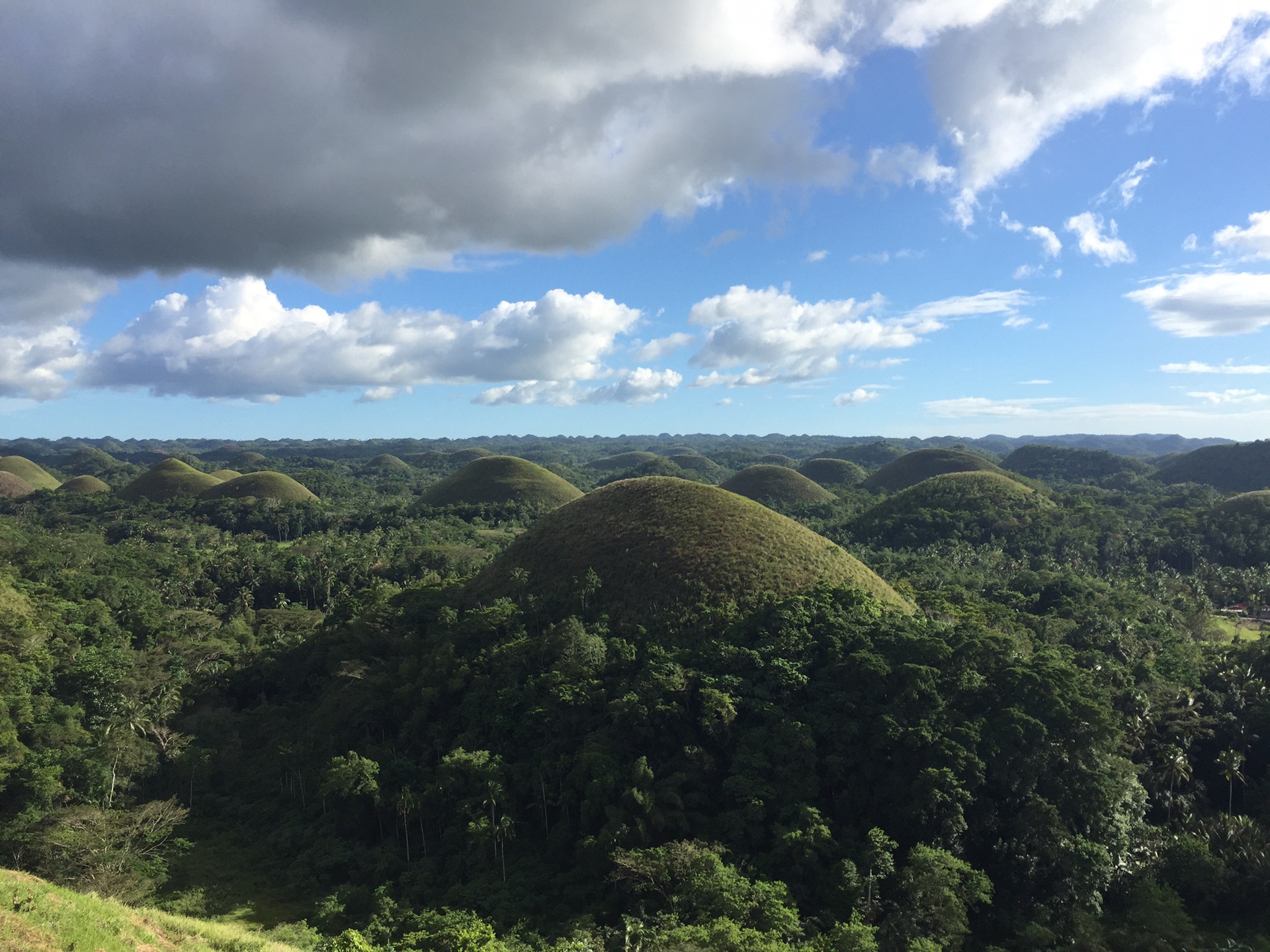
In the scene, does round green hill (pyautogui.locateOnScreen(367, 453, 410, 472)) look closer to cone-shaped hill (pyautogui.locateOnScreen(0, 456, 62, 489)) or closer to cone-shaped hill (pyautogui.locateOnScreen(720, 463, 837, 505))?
cone-shaped hill (pyautogui.locateOnScreen(0, 456, 62, 489))

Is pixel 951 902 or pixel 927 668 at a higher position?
pixel 927 668

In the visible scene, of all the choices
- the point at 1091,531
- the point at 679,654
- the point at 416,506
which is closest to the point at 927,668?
the point at 679,654

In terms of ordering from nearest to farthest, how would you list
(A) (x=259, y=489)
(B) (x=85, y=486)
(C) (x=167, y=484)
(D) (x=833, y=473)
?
(A) (x=259, y=489) < (C) (x=167, y=484) < (B) (x=85, y=486) < (D) (x=833, y=473)

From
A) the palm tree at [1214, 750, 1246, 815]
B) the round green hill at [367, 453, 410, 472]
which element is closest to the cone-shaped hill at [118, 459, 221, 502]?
the round green hill at [367, 453, 410, 472]

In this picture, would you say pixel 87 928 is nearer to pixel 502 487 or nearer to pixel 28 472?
pixel 502 487

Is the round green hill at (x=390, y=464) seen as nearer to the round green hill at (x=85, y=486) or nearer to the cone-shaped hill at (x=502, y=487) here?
the round green hill at (x=85, y=486)

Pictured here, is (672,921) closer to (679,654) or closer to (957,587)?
(679,654)

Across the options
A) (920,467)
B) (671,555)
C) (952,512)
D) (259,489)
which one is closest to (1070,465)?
(920,467)
